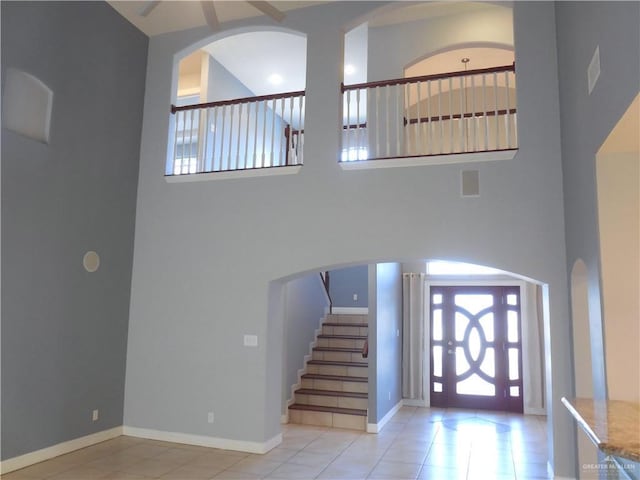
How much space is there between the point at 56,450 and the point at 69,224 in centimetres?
241

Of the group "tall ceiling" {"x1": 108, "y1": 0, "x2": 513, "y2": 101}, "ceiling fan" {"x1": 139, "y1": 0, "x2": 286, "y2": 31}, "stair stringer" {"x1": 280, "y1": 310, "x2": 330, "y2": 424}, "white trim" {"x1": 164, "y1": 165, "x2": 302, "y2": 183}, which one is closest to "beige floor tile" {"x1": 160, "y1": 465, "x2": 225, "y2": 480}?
"stair stringer" {"x1": 280, "y1": 310, "x2": 330, "y2": 424}

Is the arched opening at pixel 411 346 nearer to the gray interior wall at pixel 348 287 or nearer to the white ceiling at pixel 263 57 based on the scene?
the gray interior wall at pixel 348 287

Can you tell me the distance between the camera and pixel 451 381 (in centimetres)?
845

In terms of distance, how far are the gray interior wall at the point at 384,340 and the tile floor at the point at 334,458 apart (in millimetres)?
502

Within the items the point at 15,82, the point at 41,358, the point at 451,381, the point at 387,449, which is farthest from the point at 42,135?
the point at 451,381

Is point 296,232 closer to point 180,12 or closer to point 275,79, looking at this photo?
point 180,12

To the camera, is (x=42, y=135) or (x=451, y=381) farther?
(x=451, y=381)

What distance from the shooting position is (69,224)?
544 centimetres

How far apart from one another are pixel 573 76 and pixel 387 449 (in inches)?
171

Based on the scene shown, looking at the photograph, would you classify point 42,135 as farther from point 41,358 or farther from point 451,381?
point 451,381

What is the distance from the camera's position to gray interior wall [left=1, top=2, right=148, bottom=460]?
480cm

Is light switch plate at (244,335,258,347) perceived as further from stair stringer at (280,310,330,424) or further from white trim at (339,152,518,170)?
white trim at (339,152,518,170)

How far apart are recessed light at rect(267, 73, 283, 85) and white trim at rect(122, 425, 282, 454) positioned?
6.35 m

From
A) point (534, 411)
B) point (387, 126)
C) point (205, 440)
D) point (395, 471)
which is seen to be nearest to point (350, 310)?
point (534, 411)
